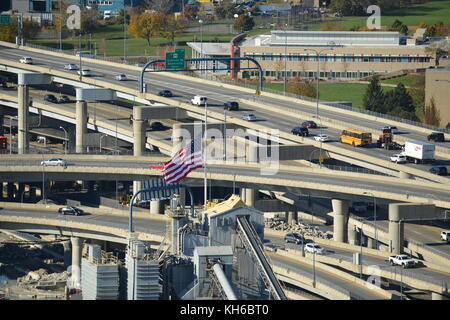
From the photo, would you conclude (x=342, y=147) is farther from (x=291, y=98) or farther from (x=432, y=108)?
(x=432, y=108)

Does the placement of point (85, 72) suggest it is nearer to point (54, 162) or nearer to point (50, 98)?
point (50, 98)

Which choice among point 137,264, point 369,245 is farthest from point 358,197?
point 137,264

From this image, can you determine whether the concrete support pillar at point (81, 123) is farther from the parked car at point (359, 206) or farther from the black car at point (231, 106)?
the parked car at point (359, 206)

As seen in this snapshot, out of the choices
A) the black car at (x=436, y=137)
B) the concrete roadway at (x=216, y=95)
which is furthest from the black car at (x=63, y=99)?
the black car at (x=436, y=137)

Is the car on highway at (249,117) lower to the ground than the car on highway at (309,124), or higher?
higher

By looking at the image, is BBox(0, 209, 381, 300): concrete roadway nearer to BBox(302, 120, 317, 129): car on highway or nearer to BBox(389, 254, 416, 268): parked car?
BBox(389, 254, 416, 268): parked car

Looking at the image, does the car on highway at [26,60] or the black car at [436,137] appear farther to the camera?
the car on highway at [26,60]

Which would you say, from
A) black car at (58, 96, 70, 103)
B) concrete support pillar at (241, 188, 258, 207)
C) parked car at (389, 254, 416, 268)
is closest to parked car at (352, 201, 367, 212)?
concrete support pillar at (241, 188, 258, 207)
